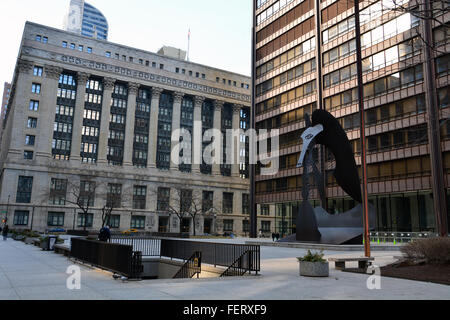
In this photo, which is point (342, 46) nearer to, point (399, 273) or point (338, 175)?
point (338, 175)

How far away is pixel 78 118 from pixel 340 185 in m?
65.5

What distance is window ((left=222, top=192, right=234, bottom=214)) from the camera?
94500 millimetres

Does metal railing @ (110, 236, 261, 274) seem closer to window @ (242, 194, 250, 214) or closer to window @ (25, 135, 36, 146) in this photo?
window @ (25, 135, 36, 146)

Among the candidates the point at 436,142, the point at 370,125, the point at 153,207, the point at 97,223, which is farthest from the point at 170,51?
the point at 436,142

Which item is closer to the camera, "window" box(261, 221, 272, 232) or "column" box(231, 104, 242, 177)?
"column" box(231, 104, 242, 177)

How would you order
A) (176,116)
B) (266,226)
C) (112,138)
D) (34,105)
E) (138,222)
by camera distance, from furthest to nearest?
(266,226)
(176,116)
(112,138)
(138,222)
(34,105)

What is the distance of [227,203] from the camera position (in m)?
95.3

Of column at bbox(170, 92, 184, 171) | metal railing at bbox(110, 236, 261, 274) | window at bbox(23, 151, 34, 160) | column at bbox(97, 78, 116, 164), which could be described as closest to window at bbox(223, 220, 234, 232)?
column at bbox(170, 92, 184, 171)

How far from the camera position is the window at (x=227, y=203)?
94.5 m

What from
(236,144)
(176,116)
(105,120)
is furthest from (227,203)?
(105,120)

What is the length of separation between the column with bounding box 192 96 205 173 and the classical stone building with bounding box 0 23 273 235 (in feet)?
0.85

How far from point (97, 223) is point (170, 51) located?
55.6 m

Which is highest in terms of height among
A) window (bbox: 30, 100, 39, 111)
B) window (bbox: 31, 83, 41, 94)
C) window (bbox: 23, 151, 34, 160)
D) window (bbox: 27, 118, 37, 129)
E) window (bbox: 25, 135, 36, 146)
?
window (bbox: 31, 83, 41, 94)

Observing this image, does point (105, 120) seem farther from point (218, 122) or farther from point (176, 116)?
point (218, 122)
